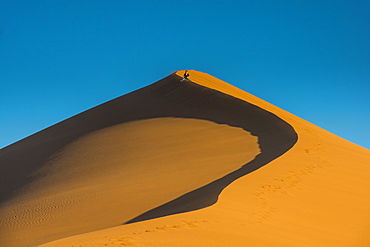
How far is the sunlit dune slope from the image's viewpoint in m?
12.0

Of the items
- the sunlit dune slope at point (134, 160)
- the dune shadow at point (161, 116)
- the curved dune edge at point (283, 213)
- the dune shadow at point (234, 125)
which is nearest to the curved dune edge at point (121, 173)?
the sunlit dune slope at point (134, 160)

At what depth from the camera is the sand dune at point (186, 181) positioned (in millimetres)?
8516

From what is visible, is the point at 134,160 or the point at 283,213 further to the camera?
the point at 134,160

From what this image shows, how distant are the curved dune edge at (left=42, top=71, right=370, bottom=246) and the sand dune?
1.4 inches

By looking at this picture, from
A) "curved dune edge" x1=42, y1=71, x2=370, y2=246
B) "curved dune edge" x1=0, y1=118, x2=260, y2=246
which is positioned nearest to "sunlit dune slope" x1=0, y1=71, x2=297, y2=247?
"curved dune edge" x1=0, y1=118, x2=260, y2=246

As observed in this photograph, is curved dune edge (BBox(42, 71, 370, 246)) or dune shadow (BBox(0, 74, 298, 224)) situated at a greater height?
dune shadow (BBox(0, 74, 298, 224))

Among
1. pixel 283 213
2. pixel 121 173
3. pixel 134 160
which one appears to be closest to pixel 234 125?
pixel 134 160

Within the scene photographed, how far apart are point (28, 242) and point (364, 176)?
9761 millimetres

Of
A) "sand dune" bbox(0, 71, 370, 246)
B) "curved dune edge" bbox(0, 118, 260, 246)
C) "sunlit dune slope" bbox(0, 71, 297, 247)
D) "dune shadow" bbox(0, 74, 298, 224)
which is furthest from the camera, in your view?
"dune shadow" bbox(0, 74, 298, 224)

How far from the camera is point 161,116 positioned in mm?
23188

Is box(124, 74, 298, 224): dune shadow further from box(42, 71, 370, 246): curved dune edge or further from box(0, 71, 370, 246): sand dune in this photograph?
box(42, 71, 370, 246): curved dune edge

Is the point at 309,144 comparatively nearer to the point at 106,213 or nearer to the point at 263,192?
the point at 263,192

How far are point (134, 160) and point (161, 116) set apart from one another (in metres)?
5.97

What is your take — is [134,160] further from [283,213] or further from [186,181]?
[283,213]
